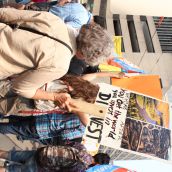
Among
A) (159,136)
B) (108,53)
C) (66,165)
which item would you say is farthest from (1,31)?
(159,136)

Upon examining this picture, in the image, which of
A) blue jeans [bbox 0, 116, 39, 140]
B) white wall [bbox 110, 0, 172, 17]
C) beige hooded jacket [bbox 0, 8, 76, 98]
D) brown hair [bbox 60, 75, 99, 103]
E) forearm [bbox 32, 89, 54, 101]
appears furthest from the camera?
white wall [bbox 110, 0, 172, 17]

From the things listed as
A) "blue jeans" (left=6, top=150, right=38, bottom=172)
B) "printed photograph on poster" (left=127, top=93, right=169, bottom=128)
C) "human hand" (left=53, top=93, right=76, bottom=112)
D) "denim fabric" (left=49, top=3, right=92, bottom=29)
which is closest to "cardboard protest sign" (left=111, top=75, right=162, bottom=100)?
"printed photograph on poster" (left=127, top=93, right=169, bottom=128)

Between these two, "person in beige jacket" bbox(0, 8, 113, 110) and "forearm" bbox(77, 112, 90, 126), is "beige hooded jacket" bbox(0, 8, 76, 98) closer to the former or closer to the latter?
"person in beige jacket" bbox(0, 8, 113, 110)

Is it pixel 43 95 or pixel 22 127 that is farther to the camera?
pixel 22 127

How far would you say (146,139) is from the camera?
11.7 ft

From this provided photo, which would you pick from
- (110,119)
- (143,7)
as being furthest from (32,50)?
(143,7)

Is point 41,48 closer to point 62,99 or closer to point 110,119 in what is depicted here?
point 62,99

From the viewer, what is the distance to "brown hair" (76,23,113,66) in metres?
2.41

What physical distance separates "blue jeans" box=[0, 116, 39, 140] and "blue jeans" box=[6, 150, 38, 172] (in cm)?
17

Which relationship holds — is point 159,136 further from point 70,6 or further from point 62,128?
point 70,6

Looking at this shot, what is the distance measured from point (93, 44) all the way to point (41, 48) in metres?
0.34

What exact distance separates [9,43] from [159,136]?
196 cm

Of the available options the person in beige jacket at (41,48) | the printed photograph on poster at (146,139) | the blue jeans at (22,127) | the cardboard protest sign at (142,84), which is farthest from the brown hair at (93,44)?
the cardboard protest sign at (142,84)

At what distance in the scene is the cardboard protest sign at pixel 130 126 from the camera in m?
3.35
